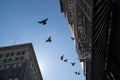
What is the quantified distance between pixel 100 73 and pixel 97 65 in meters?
0.87

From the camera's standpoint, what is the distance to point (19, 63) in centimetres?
6106

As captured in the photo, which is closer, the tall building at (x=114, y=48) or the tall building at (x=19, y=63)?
the tall building at (x=114, y=48)

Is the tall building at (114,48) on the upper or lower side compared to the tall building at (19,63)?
upper

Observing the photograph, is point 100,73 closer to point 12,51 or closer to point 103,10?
point 103,10

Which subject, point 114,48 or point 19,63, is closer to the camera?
point 114,48

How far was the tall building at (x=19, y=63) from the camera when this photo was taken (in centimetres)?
5756

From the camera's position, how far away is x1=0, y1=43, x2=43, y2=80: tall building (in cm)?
5756

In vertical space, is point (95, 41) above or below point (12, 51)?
above

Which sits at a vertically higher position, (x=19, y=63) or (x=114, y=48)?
(x=114, y=48)

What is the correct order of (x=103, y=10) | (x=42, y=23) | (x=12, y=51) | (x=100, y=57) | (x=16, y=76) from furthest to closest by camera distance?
(x=12, y=51), (x=16, y=76), (x=42, y=23), (x=100, y=57), (x=103, y=10)

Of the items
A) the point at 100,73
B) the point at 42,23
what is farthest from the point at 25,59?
the point at 100,73

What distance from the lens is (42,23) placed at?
1633cm

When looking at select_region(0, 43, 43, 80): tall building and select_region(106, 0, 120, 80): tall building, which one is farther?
select_region(0, 43, 43, 80): tall building

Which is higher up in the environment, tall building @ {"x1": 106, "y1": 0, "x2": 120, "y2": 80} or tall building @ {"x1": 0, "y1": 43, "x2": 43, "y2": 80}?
tall building @ {"x1": 106, "y1": 0, "x2": 120, "y2": 80}
